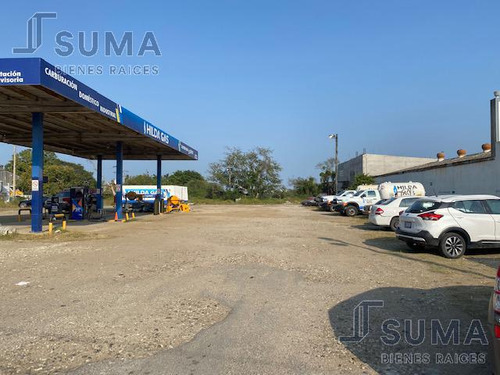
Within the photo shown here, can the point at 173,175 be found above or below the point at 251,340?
above

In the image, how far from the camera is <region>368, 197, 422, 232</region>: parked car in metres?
17.3

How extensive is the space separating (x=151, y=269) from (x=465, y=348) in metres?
6.40

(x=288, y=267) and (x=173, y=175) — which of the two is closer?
(x=288, y=267)

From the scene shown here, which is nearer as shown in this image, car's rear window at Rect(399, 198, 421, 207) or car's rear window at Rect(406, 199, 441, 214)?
car's rear window at Rect(406, 199, 441, 214)

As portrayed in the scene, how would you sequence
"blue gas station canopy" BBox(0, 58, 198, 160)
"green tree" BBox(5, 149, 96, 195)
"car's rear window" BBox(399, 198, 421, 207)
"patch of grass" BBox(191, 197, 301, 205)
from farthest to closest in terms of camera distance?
"patch of grass" BBox(191, 197, 301, 205) < "green tree" BBox(5, 149, 96, 195) < "car's rear window" BBox(399, 198, 421, 207) < "blue gas station canopy" BBox(0, 58, 198, 160)

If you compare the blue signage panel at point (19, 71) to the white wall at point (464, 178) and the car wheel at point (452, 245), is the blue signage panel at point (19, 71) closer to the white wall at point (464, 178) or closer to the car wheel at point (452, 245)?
the car wheel at point (452, 245)

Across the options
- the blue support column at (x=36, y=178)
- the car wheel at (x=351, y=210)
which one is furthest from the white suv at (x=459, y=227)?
the car wheel at (x=351, y=210)

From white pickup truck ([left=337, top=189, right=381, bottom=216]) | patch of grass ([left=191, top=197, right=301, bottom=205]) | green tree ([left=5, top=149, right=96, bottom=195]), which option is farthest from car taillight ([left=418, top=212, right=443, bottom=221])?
green tree ([left=5, top=149, right=96, bottom=195])

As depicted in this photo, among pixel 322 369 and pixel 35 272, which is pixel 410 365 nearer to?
pixel 322 369

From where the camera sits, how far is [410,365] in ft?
13.8

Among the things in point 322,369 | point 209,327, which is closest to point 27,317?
point 209,327

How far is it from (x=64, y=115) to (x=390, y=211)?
14.9 metres

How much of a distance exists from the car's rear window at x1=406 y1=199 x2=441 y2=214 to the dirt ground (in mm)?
1216

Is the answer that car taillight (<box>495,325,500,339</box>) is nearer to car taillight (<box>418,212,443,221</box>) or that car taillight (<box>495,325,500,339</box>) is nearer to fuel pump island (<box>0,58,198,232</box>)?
car taillight (<box>418,212,443,221</box>)
